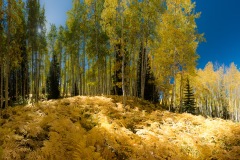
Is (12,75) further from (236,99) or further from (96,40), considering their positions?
(236,99)

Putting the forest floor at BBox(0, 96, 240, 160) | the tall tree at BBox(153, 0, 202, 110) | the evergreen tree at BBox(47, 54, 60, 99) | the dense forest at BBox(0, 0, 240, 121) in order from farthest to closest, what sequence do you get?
the evergreen tree at BBox(47, 54, 60, 99)
the tall tree at BBox(153, 0, 202, 110)
the dense forest at BBox(0, 0, 240, 121)
the forest floor at BBox(0, 96, 240, 160)

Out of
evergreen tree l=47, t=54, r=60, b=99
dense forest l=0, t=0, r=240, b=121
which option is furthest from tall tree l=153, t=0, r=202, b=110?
evergreen tree l=47, t=54, r=60, b=99

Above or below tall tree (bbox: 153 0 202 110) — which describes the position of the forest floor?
below

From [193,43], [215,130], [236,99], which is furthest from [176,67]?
[236,99]

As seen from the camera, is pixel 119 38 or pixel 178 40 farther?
pixel 178 40

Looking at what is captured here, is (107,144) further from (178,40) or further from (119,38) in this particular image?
(178,40)

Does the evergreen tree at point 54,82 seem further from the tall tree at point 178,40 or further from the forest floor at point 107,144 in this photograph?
the forest floor at point 107,144

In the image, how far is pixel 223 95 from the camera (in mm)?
42094

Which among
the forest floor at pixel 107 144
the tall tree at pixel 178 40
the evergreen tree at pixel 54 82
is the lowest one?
the forest floor at pixel 107 144

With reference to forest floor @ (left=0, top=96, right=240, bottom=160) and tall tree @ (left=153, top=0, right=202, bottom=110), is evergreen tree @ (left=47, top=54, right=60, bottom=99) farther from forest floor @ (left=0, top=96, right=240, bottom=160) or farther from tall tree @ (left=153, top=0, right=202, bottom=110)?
forest floor @ (left=0, top=96, right=240, bottom=160)

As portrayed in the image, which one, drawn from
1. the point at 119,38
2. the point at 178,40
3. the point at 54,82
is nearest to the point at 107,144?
the point at 119,38

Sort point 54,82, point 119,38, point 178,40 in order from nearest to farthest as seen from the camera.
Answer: point 119,38 < point 178,40 < point 54,82

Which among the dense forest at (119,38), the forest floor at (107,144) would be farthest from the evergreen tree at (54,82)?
the forest floor at (107,144)

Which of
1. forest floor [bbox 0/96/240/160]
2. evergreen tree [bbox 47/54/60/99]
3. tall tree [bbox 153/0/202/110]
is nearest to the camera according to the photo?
forest floor [bbox 0/96/240/160]
